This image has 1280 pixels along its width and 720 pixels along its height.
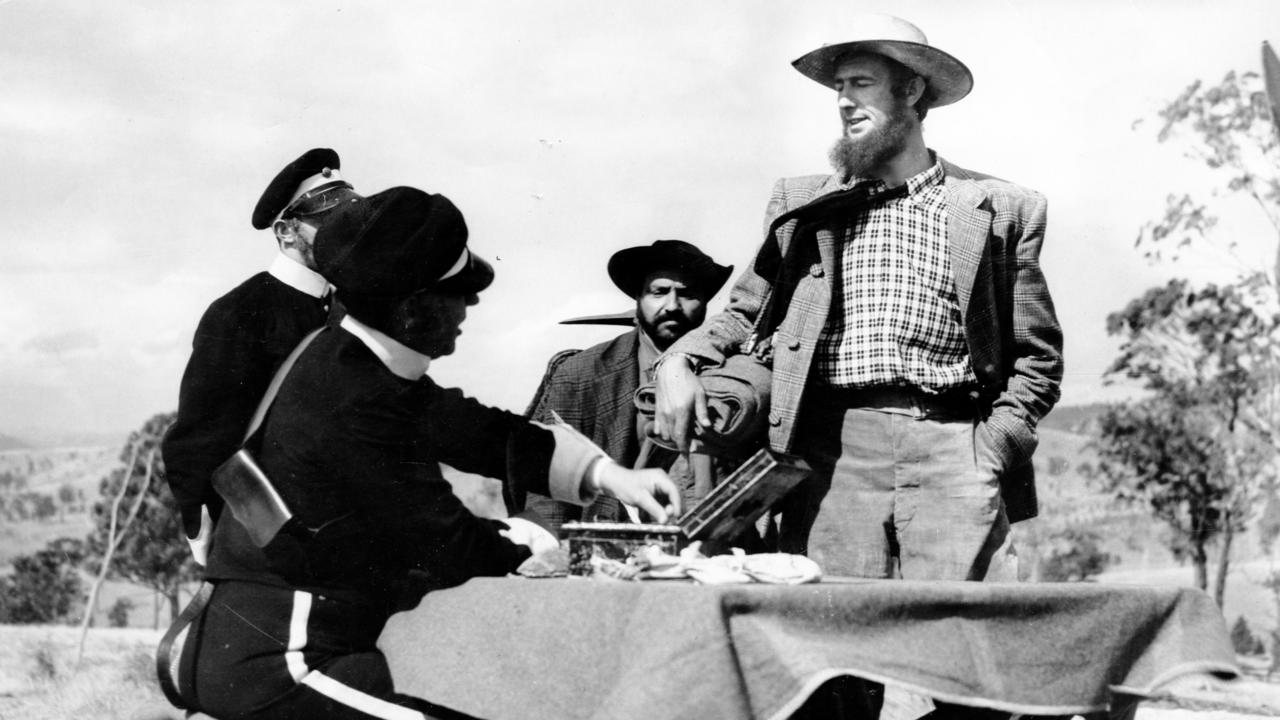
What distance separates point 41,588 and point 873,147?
18858mm

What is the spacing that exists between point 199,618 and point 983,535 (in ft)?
6.75

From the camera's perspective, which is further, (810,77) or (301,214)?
(301,214)

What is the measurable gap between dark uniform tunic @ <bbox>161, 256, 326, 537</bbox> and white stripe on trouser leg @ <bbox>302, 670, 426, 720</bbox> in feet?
5.15

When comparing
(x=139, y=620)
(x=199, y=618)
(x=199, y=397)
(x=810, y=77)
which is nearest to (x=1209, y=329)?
(x=810, y=77)

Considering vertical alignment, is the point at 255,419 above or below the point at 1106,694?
above

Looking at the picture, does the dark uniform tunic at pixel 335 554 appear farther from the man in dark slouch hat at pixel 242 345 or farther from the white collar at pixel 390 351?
the man in dark slouch hat at pixel 242 345

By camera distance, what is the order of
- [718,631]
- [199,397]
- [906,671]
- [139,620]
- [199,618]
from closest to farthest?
[718,631] → [906,671] → [199,618] → [199,397] → [139,620]

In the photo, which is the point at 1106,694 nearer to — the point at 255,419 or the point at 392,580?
the point at 392,580

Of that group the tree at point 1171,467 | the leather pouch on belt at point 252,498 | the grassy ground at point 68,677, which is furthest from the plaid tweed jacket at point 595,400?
the tree at point 1171,467

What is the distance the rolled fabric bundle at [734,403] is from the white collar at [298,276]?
1269 millimetres

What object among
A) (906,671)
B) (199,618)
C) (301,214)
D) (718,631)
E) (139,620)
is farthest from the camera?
(139,620)

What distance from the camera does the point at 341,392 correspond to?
3.05 meters

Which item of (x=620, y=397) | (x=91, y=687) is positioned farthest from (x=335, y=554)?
(x=91, y=687)

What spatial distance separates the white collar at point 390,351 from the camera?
10.2 ft
